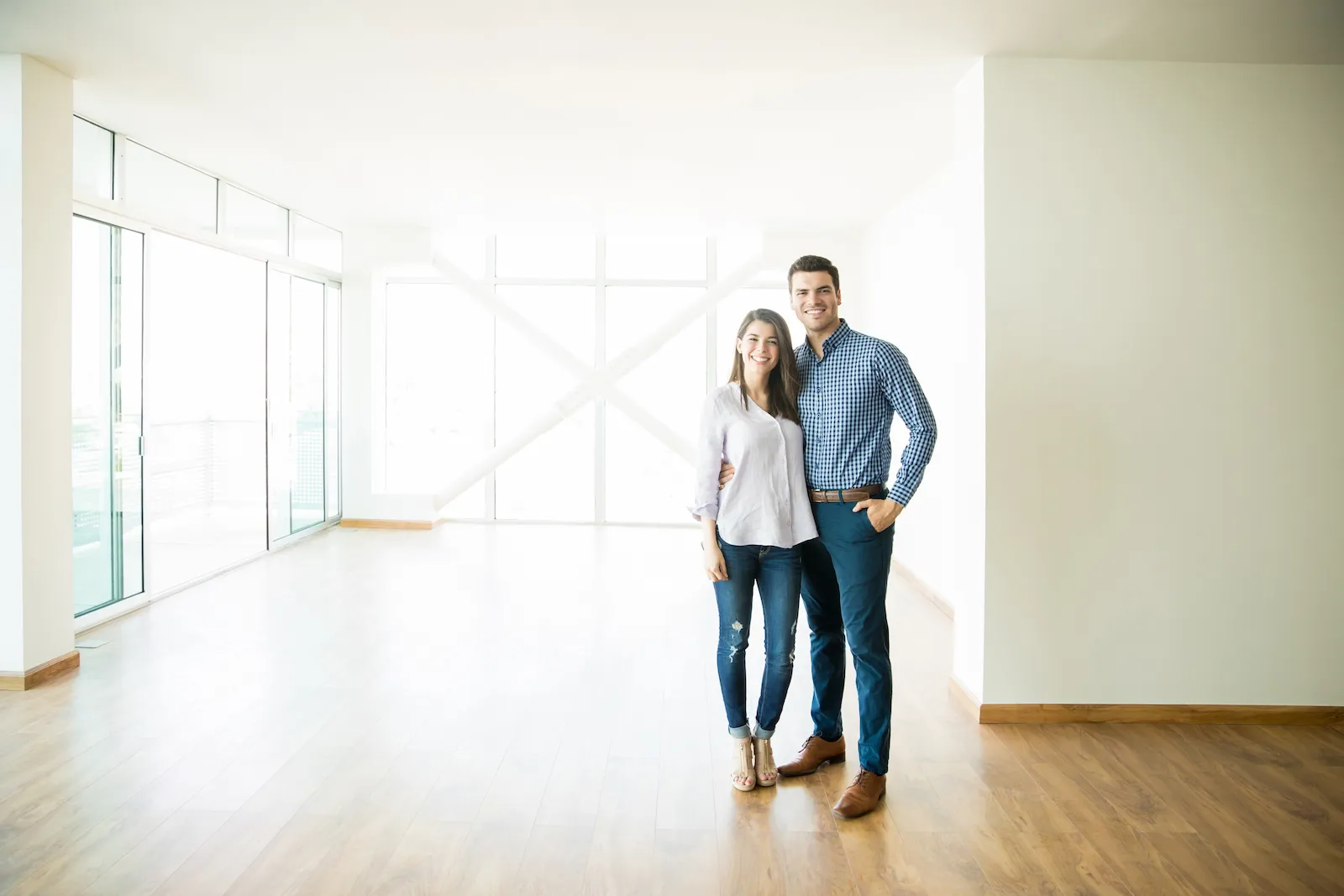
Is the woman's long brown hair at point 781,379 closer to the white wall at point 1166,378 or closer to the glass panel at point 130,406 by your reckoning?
the white wall at point 1166,378

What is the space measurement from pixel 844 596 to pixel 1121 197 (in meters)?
2.00

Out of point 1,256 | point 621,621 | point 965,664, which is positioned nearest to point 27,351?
point 1,256

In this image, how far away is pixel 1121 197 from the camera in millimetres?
3229

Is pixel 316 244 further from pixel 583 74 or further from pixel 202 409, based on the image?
pixel 583 74

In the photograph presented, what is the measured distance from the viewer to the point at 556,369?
8086 mm

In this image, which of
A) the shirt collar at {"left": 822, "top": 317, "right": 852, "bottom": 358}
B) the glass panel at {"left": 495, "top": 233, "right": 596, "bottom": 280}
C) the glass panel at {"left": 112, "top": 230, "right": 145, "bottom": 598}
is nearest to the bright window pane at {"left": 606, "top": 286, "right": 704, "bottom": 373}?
the glass panel at {"left": 495, "top": 233, "right": 596, "bottom": 280}

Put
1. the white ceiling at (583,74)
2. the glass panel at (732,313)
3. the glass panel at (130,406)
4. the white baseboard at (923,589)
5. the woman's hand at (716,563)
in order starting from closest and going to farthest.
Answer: the woman's hand at (716,563) → the white ceiling at (583,74) → the glass panel at (130,406) → the white baseboard at (923,589) → the glass panel at (732,313)

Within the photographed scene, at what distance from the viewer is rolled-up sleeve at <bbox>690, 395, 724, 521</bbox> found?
255 cm

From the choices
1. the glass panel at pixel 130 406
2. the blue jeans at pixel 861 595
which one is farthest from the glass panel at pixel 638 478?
the blue jeans at pixel 861 595

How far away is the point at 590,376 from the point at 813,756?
492 centimetres

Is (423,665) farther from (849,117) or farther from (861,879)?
(849,117)

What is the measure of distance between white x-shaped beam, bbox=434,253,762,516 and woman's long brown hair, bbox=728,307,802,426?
14.7 feet

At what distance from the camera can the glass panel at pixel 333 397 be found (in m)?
7.51

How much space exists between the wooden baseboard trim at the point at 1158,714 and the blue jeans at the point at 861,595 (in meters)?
0.91
